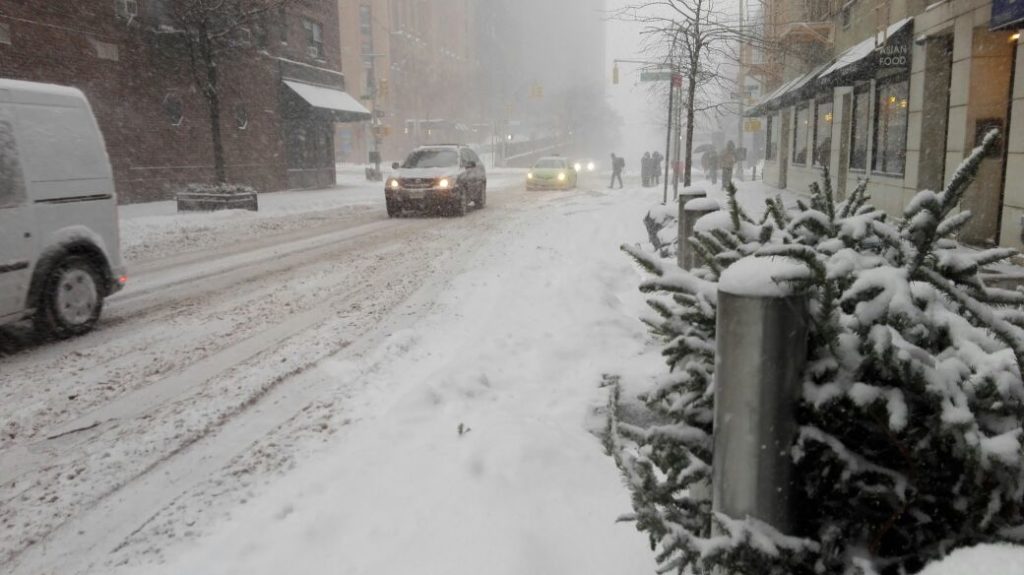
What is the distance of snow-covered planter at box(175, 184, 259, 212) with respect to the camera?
2012 cm

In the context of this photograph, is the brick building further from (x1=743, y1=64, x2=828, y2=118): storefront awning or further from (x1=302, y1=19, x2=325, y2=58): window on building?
(x1=743, y1=64, x2=828, y2=118): storefront awning

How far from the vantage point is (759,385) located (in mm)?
1832

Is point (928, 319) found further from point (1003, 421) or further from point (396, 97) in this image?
point (396, 97)

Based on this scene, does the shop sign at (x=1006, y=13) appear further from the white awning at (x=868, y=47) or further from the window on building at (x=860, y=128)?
the window on building at (x=860, y=128)

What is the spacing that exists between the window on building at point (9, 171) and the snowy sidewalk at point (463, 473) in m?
3.24

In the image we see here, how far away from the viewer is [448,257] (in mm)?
11875

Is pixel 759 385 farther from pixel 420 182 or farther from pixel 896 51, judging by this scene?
pixel 420 182

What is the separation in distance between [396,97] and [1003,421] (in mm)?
81175

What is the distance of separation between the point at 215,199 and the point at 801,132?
2088cm

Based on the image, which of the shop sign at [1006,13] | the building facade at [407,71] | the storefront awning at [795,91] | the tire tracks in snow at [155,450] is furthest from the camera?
the building facade at [407,71]

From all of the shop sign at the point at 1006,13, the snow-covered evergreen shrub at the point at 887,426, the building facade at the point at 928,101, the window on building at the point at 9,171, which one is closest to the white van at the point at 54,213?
the window on building at the point at 9,171

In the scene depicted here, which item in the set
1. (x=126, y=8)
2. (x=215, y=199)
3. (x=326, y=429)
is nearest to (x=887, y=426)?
(x=326, y=429)

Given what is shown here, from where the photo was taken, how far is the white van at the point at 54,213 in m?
6.32

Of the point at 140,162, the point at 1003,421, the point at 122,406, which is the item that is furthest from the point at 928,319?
the point at 140,162
